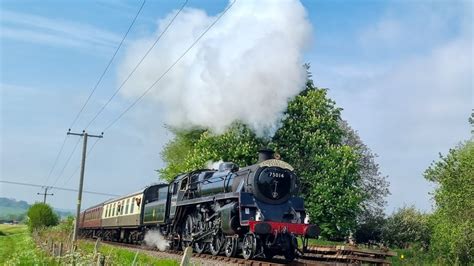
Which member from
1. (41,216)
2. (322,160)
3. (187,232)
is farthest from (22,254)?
(41,216)

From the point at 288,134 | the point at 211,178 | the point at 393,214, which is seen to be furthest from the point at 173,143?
the point at 211,178

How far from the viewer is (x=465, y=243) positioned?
29984mm

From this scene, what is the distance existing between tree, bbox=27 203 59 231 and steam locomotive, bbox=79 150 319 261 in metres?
56.3

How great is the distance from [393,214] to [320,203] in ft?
39.5

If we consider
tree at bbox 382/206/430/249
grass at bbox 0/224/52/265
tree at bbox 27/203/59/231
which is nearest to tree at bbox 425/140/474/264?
tree at bbox 382/206/430/249

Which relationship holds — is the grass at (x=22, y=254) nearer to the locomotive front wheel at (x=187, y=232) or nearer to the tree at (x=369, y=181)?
the locomotive front wheel at (x=187, y=232)

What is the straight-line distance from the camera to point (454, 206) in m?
31.0

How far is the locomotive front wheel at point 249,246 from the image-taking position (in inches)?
661

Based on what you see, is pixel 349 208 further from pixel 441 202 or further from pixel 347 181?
pixel 441 202

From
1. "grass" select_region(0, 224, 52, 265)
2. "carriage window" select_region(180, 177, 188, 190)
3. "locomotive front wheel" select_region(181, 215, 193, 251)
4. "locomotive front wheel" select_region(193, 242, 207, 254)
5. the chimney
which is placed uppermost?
the chimney

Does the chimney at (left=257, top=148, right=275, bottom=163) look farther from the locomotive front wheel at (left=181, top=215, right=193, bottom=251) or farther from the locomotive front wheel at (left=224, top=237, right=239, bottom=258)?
the locomotive front wheel at (left=181, top=215, right=193, bottom=251)

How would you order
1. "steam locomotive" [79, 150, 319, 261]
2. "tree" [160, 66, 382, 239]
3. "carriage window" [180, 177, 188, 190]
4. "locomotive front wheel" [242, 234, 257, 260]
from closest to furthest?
"locomotive front wheel" [242, 234, 257, 260], "steam locomotive" [79, 150, 319, 261], "carriage window" [180, 177, 188, 190], "tree" [160, 66, 382, 239]

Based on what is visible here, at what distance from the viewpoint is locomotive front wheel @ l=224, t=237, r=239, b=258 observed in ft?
58.9

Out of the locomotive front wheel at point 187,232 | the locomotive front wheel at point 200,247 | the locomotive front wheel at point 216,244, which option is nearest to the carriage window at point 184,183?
the locomotive front wheel at point 187,232
